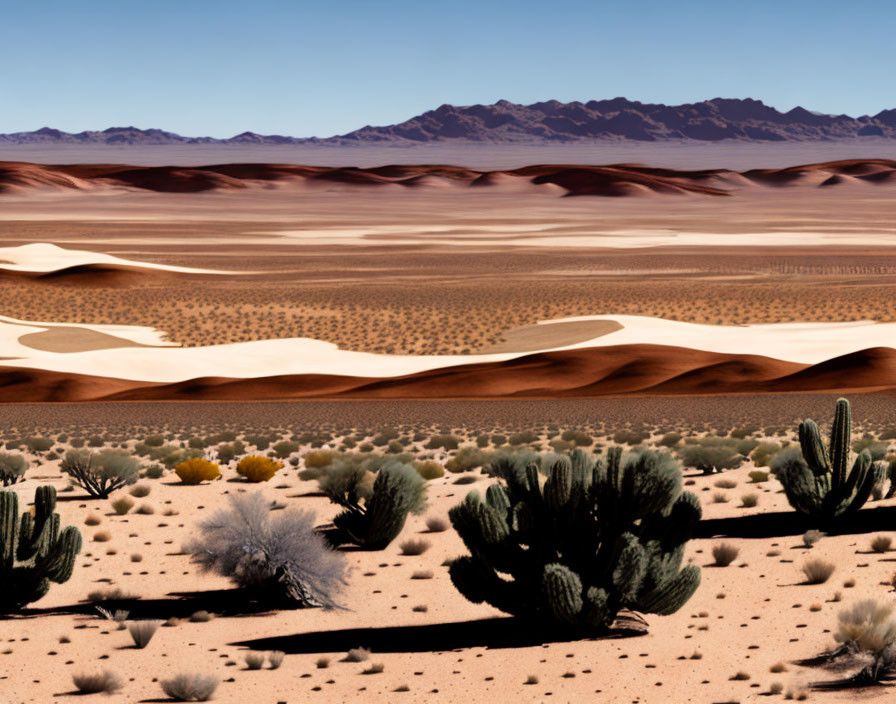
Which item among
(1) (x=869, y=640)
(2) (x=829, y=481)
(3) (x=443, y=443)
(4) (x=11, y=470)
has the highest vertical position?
(2) (x=829, y=481)

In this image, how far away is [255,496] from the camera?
711 inches

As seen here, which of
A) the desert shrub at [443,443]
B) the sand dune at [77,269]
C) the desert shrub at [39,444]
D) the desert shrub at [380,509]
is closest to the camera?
the desert shrub at [380,509]

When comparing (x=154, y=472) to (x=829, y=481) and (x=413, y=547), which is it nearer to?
(x=413, y=547)

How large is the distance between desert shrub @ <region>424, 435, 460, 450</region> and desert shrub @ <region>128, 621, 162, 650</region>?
15307 mm

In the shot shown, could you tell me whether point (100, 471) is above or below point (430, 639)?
above

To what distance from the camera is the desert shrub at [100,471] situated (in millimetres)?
23594

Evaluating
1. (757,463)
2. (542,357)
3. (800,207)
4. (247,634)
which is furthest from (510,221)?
(247,634)

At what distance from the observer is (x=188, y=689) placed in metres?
12.9

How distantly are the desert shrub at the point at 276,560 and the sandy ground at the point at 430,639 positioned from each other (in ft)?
1.20

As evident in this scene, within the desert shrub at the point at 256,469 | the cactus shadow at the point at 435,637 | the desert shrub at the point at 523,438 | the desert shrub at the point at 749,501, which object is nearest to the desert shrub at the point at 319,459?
the desert shrub at the point at 256,469

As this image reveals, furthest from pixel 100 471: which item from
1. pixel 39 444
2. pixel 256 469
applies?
pixel 39 444

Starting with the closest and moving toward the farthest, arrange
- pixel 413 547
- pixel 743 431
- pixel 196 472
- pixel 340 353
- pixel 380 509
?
pixel 413 547
pixel 380 509
pixel 196 472
pixel 743 431
pixel 340 353

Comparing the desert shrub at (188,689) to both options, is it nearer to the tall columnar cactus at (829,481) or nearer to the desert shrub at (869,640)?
the desert shrub at (869,640)

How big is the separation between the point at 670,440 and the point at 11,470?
45.8 ft
